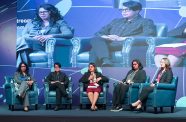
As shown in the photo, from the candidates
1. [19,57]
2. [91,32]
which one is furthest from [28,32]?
[91,32]

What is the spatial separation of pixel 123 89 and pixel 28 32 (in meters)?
2.80

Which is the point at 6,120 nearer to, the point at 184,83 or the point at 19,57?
the point at 19,57

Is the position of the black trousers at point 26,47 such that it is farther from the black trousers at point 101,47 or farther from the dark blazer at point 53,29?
the black trousers at point 101,47

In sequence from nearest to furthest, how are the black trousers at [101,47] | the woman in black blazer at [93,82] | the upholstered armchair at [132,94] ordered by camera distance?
the upholstered armchair at [132,94] → the woman in black blazer at [93,82] → the black trousers at [101,47]

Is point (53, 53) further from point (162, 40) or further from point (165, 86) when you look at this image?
point (165, 86)

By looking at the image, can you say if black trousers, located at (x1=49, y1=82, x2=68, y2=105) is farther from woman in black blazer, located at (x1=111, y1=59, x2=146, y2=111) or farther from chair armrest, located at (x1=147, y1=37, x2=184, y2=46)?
chair armrest, located at (x1=147, y1=37, x2=184, y2=46)

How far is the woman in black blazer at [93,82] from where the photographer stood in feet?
24.7

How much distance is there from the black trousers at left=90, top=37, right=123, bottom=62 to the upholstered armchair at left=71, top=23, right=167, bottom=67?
63mm

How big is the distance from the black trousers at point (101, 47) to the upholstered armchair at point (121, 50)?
63mm

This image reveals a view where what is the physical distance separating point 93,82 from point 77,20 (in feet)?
5.54

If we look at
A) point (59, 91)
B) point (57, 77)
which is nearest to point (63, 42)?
point (57, 77)

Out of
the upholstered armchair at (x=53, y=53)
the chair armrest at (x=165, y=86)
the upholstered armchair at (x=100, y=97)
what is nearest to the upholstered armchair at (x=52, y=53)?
the upholstered armchair at (x=53, y=53)

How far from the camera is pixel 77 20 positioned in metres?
8.66

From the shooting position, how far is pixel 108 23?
28.1 ft
